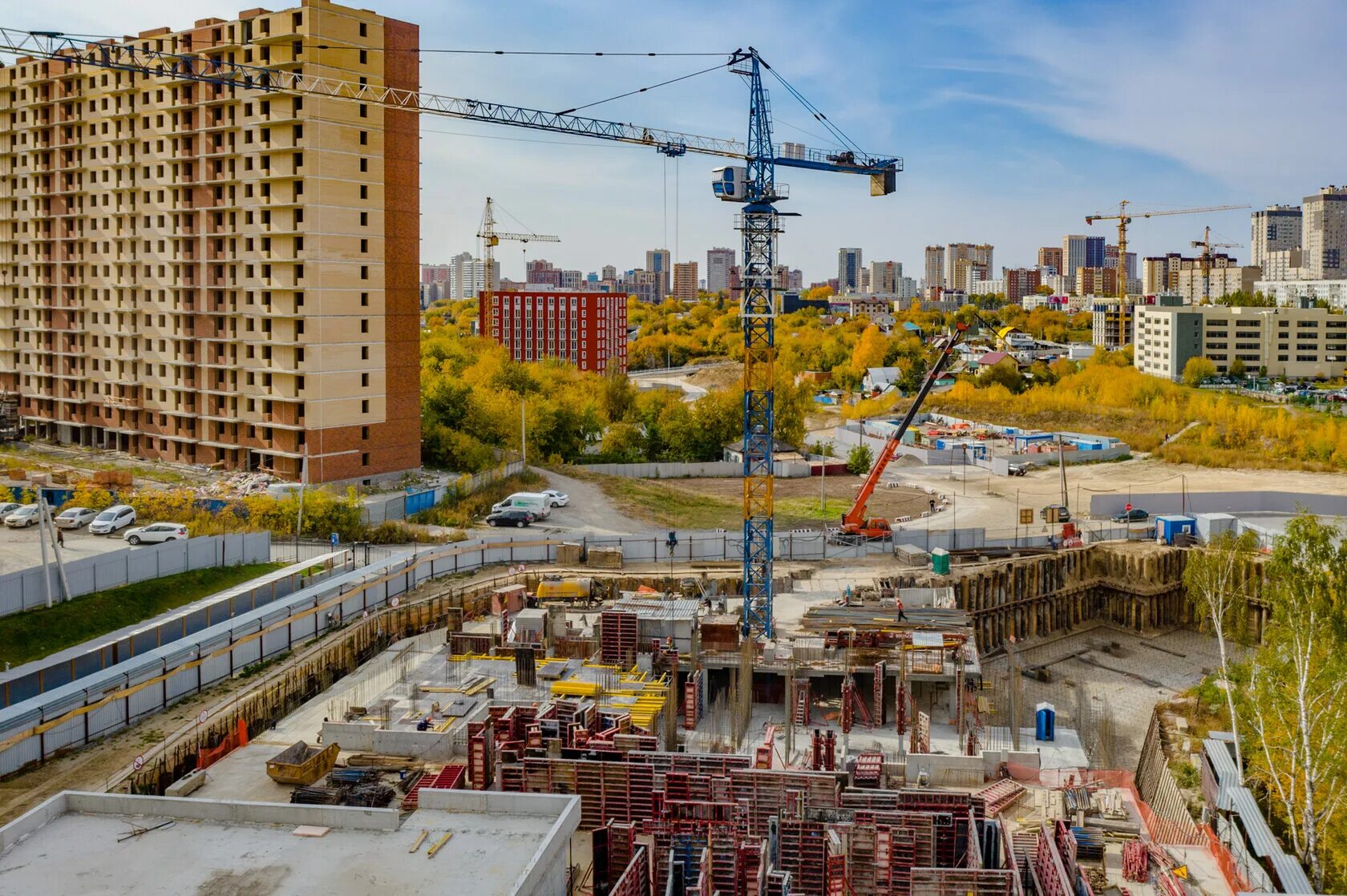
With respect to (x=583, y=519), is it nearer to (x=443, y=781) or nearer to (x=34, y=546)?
(x=34, y=546)

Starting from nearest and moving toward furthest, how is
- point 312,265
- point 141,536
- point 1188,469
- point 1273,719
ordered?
point 1273,719, point 141,536, point 312,265, point 1188,469

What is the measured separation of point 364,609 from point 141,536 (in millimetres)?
8299

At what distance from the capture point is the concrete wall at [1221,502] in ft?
148

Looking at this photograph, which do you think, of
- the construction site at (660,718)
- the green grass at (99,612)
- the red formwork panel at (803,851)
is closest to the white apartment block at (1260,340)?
the construction site at (660,718)

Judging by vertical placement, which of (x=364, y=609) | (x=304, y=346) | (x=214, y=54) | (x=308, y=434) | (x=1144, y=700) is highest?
(x=214, y=54)

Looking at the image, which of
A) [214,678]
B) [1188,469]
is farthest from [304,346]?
[1188,469]

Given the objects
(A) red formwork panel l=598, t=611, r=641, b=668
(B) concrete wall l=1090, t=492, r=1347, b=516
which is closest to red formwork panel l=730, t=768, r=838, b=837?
(A) red formwork panel l=598, t=611, r=641, b=668

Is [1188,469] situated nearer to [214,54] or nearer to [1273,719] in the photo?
[1273,719]

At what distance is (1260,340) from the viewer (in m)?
94.6

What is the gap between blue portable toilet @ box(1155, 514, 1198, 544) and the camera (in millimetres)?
40406

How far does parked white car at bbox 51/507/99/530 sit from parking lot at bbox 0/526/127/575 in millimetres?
189

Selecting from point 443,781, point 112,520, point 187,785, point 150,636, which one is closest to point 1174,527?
point 443,781

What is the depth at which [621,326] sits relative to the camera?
116 m

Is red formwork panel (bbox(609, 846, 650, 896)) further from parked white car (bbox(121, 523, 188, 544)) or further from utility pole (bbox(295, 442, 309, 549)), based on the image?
parked white car (bbox(121, 523, 188, 544))
